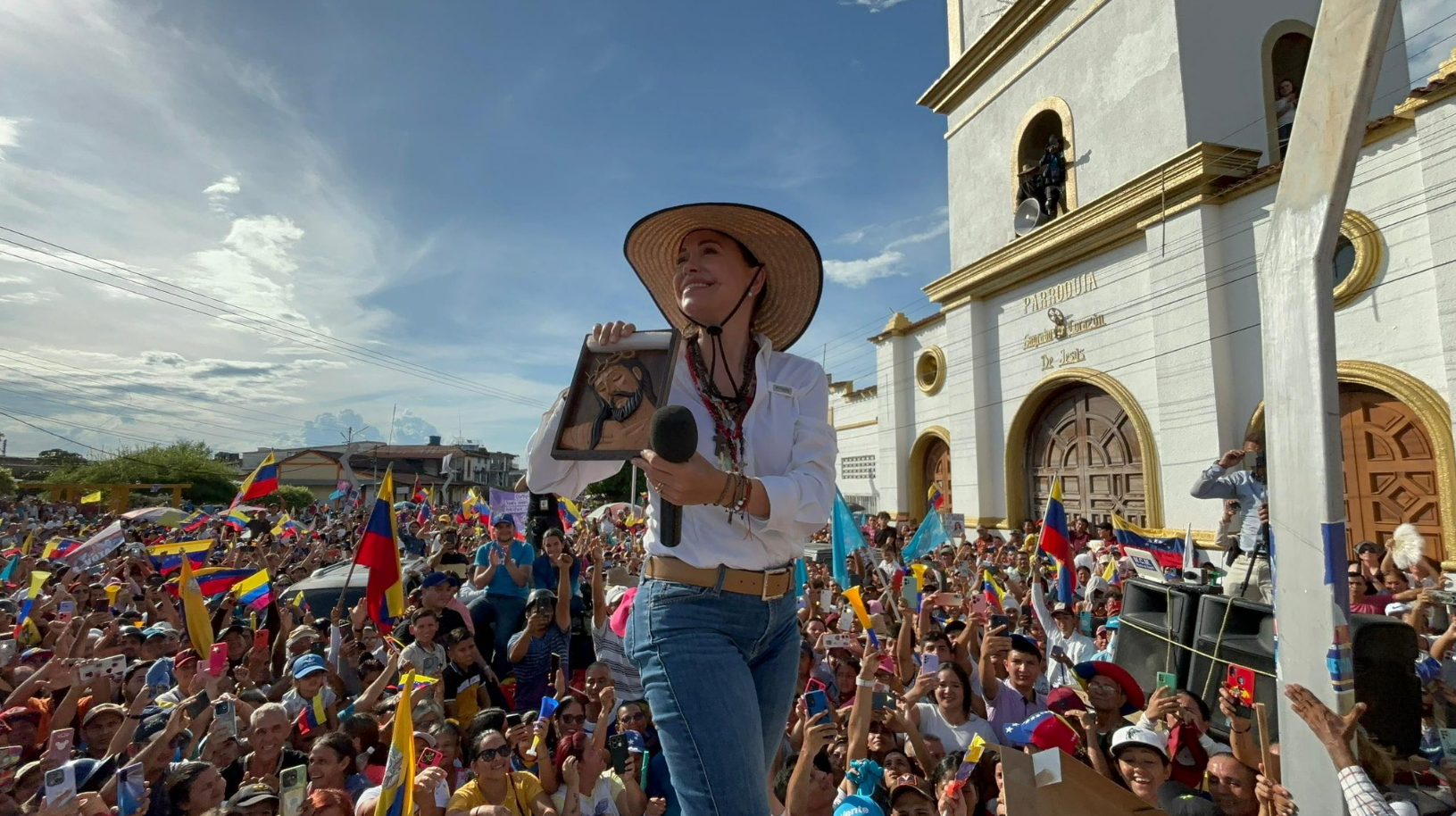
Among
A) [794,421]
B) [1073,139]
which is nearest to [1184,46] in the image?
[1073,139]

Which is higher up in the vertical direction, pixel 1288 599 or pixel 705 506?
pixel 705 506

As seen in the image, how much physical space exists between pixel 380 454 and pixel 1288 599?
77.1m

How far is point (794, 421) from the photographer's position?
1801mm

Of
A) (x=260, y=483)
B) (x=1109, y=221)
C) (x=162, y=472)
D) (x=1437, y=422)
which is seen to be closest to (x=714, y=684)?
(x=1437, y=422)

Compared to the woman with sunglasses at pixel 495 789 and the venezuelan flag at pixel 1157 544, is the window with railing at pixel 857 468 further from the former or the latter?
the woman with sunglasses at pixel 495 789

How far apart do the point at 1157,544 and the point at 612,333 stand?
12.0 metres

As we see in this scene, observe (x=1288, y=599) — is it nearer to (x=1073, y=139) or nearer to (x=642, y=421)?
(x=642, y=421)

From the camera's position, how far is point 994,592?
29.4ft

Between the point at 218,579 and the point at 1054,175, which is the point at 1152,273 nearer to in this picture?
the point at 1054,175

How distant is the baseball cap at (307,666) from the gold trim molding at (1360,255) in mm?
12324

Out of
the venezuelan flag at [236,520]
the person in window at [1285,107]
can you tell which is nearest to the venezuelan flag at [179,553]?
the venezuelan flag at [236,520]

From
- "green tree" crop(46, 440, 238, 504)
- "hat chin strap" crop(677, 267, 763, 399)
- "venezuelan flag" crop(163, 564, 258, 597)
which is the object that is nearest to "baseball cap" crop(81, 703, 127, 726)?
"venezuelan flag" crop(163, 564, 258, 597)

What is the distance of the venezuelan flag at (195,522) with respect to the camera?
17700 mm

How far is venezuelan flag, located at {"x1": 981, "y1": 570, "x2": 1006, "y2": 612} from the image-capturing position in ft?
27.8
